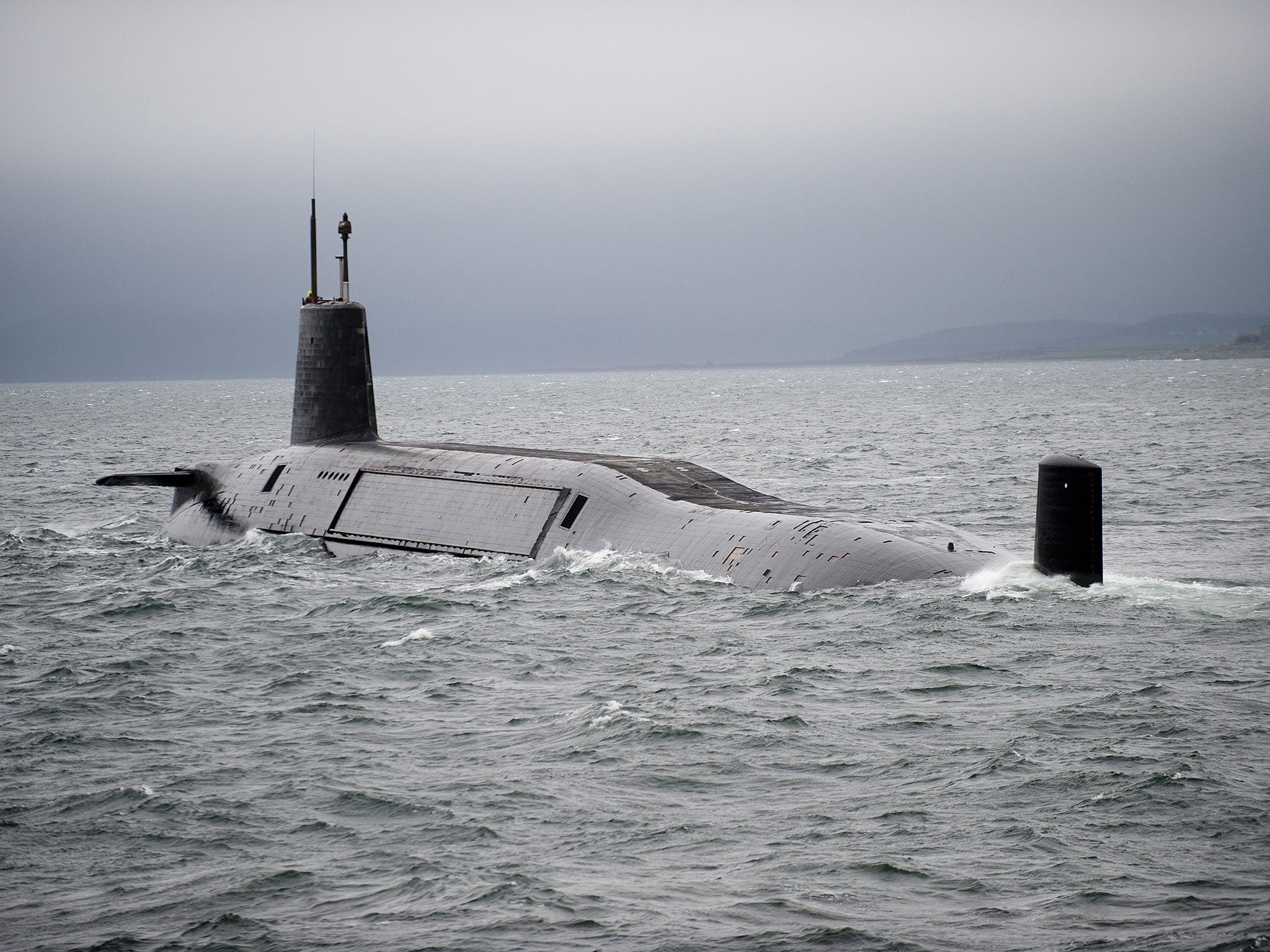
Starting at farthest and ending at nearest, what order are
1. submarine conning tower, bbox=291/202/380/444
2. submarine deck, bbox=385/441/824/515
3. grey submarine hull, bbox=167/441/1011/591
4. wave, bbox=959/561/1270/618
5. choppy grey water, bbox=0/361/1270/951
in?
1. submarine conning tower, bbox=291/202/380/444
2. submarine deck, bbox=385/441/824/515
3. grey submarine hull, bbox=167/441/1011/591
4. wave, bbox=959/561/1270/618
5. choppy grey water, bbox=0/361/1270/951

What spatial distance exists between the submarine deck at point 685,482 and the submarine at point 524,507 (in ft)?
0.23

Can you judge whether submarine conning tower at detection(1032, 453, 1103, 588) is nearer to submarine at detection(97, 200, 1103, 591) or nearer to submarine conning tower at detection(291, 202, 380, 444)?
submarine at detection(97, 200, 1103, 591)

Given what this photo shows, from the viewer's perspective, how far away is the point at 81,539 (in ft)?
110

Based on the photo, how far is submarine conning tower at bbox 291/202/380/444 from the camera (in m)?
33.4

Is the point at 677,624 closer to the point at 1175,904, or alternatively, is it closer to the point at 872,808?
the point at 872,808

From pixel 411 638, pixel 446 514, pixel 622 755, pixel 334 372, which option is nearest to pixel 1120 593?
pixel 622 755

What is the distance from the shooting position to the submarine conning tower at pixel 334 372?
33438mm

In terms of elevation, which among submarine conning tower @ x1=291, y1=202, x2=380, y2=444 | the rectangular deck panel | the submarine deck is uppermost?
submarine conning tower @ x1=291, y1=202, x2=380, y2=444

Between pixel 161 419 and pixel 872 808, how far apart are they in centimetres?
10376

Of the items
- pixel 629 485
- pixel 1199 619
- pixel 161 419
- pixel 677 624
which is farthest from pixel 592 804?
pixel 161 419

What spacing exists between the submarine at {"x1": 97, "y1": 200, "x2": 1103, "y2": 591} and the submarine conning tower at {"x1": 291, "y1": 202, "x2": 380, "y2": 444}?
0.12 ft

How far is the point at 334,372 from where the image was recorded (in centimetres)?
3381

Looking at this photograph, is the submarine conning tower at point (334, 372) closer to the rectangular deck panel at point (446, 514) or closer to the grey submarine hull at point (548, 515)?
the grey submarine hull at point (548, 515)

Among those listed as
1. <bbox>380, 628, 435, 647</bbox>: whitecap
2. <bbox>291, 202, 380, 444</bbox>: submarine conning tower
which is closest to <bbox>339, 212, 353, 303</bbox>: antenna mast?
<bbox>291, 202, 380, 444</bbox>: submarine conning tower
